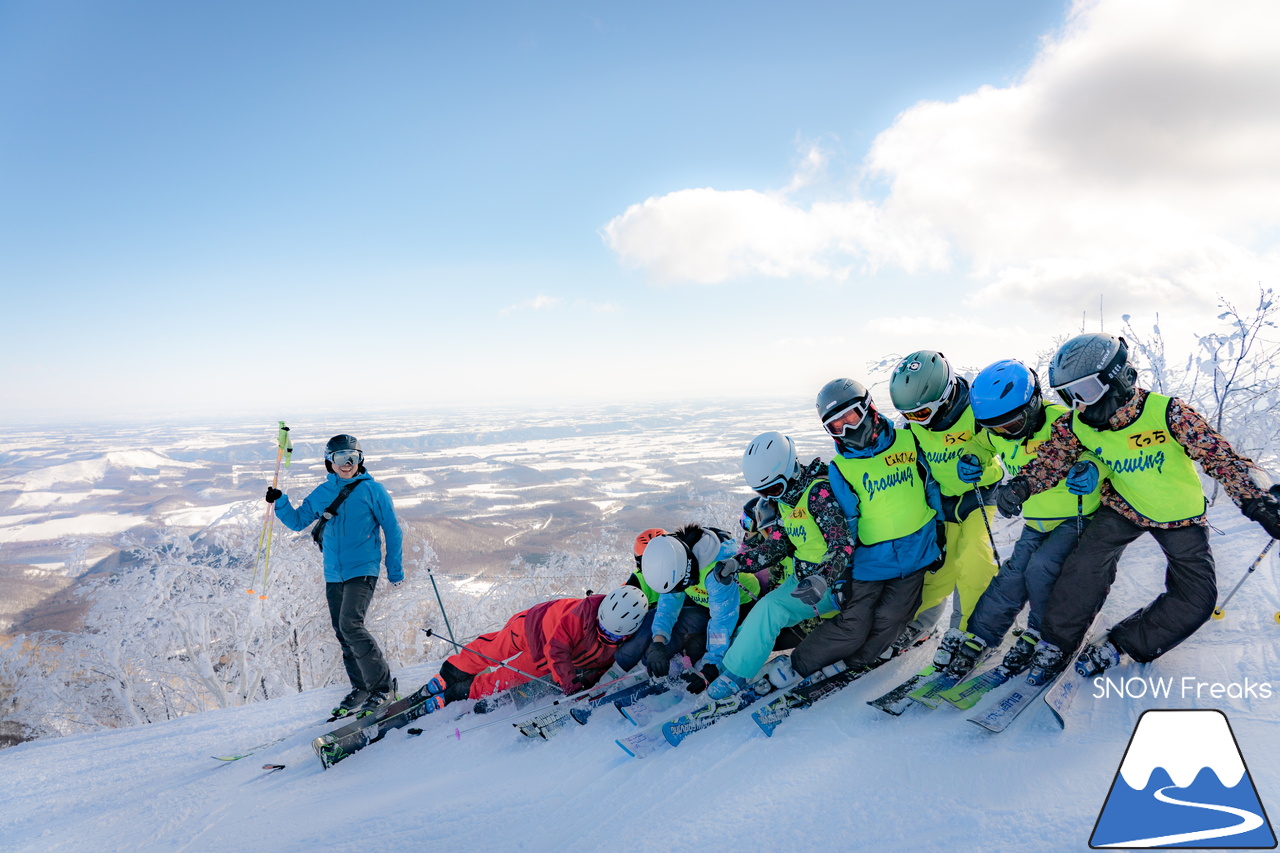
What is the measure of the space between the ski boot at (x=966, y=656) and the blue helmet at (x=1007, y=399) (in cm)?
137

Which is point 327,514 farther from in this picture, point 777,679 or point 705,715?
point 777,679

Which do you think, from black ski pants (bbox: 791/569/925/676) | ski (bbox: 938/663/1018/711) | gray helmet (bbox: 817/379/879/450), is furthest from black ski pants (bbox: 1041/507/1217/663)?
gray helmet (bbox: 817/379/879/450)

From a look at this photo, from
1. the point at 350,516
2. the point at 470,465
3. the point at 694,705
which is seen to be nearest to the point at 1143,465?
the point at 694,705

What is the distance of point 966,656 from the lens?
3543mm

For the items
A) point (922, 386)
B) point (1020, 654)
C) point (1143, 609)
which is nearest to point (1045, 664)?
point (1020, 654)

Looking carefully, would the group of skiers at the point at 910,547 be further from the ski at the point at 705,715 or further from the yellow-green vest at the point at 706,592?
the ski at the point at 705,715

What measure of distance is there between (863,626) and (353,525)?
4475mm

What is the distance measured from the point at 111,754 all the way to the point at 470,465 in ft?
306

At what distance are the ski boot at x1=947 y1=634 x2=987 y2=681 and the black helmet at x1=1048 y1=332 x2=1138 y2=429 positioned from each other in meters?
1.54

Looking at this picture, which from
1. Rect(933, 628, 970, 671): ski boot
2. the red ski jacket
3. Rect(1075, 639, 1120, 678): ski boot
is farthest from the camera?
the red ski jacket

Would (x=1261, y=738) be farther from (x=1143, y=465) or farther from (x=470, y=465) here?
(x=470, y=465)

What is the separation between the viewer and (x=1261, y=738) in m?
2.43

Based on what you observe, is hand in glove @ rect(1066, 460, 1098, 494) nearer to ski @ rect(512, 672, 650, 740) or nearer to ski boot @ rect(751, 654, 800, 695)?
ski boot @ rect(751, 654, 800, 695)

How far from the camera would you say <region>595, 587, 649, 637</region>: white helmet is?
452 centimetres
